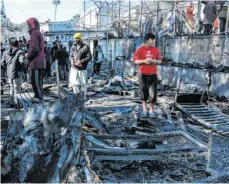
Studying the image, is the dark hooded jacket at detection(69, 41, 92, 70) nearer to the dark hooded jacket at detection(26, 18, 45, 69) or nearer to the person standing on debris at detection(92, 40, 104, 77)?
the dark hooded jacket at detection(26, 18, 45, 69)

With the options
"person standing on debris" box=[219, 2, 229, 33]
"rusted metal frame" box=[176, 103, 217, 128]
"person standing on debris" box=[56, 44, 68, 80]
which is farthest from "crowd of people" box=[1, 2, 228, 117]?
"person standing on debris" box=[219, 2, 229, 33]

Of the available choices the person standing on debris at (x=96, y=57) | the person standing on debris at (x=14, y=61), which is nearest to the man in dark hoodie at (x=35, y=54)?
the person standing on debris at (x=14, y=61)

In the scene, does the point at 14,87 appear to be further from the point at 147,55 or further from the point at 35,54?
the point at 147,55

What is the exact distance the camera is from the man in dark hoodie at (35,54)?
23.6 feet

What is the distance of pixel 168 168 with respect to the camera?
188 inches

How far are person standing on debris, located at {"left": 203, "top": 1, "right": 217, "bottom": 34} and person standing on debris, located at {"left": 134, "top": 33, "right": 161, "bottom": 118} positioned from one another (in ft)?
26.7

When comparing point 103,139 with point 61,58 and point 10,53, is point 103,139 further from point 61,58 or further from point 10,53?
point 61,58

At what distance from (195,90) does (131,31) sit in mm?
13711

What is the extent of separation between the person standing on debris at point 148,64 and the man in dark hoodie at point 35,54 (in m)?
2.13

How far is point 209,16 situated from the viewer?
575 inches

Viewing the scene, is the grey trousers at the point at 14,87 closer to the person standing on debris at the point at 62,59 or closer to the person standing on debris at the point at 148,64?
the person standing on debris at the point at 148,64

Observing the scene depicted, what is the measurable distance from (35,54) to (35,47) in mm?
178

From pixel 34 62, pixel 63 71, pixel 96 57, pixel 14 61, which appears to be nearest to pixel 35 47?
pixel 34 62

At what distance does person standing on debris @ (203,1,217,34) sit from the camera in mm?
14570
